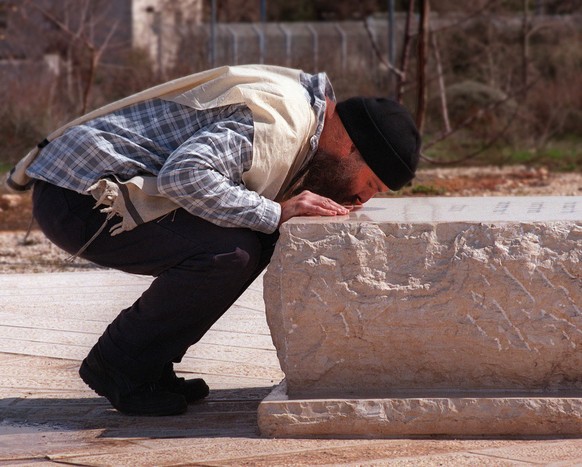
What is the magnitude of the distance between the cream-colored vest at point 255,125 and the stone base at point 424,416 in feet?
2.18

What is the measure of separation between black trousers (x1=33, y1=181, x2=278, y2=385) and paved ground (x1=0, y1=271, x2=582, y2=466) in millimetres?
243

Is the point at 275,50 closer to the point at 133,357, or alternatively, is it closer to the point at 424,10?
the point at 424,10

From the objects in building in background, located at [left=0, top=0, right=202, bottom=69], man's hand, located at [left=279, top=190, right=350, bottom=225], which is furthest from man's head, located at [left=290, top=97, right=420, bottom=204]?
building in background, located at [left=0, top=0, right=202, bottom=69]

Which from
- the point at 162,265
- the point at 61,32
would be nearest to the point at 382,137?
the point at 162,265

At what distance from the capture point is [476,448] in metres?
2.90

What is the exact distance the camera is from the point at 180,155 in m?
→ 3.05

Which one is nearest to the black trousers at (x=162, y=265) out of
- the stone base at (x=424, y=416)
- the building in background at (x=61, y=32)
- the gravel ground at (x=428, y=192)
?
the stone base at (x=424, y=416)

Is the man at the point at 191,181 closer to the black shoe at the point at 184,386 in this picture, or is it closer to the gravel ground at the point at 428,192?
the black shoe at the point at 184,386

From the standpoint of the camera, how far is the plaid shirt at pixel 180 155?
9.98 feet

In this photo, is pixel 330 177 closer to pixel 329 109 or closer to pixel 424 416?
pixel 329 109

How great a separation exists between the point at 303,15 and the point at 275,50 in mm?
10602

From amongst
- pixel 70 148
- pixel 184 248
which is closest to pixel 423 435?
pixel 184 248

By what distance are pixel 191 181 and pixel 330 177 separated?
53 cm

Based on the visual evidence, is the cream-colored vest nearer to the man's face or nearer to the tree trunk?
the man's face
